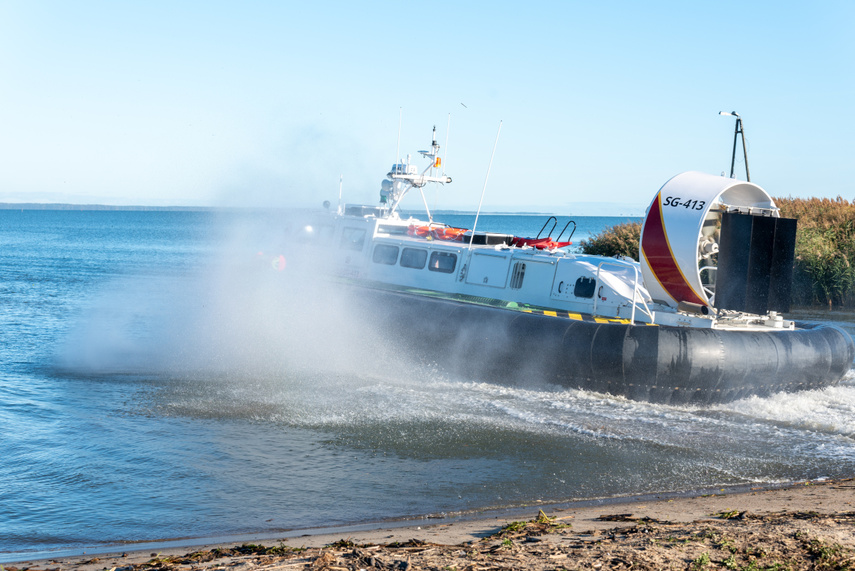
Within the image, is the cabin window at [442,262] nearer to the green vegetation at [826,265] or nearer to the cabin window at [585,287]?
the cabin window at [585,287]

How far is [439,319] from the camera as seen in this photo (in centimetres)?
1010

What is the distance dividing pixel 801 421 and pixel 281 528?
575 cm

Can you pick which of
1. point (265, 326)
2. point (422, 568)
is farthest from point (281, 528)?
point (265, 326)

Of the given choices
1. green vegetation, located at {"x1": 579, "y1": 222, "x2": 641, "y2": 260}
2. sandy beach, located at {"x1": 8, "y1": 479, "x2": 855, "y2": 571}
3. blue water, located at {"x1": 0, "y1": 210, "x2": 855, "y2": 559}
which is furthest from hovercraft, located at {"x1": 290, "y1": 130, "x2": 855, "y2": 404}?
green vegetation, located at {"x1": 579, "y1": 222, "x2": 641, "y2": 260}

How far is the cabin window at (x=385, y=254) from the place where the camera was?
11.7 metres

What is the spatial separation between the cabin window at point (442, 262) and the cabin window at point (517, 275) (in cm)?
104

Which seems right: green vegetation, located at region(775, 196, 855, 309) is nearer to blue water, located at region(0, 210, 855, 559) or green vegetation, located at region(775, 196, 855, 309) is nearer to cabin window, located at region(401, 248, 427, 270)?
blue water, located at region(0, 210, 855, 559)

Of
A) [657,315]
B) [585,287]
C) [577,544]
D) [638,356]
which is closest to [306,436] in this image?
[577,544]

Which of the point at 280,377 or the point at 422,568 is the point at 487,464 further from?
the point at 280,377

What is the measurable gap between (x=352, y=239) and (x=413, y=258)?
1432 millimetres

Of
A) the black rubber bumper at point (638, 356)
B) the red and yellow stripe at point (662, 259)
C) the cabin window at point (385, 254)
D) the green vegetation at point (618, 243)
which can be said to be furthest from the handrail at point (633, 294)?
the green vegetation at point (618, 243)

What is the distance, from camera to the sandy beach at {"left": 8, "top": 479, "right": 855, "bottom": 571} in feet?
12.5

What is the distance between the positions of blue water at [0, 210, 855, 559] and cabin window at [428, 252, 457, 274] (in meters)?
1.46

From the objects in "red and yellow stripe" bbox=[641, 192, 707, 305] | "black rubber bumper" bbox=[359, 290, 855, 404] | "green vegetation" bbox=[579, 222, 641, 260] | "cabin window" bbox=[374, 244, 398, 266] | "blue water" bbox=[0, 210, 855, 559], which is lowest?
"blue water" bbox=[0, 210, 855, 559]
